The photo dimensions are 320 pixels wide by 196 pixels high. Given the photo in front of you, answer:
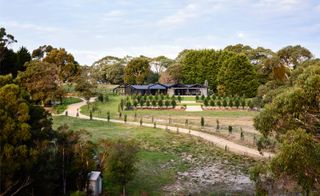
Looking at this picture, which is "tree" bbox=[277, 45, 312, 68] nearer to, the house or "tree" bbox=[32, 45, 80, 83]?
the house

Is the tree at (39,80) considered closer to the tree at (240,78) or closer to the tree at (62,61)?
the tree at (62,61)

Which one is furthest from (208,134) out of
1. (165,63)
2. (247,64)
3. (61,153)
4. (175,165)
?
(165,63)

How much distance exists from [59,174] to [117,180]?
2409mm

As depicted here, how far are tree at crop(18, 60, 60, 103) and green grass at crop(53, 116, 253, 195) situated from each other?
12.7 feet

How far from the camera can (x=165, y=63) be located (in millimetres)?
88562

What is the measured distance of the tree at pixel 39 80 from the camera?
30000mm

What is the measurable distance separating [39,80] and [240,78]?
35946 mm

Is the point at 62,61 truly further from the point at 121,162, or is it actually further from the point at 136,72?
the point at 121,162

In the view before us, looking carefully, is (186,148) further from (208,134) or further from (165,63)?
(165,63)

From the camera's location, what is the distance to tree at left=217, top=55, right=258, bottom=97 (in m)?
57.9

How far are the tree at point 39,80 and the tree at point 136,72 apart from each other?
37.5 meters

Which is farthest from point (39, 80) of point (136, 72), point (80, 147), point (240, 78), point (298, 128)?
point (136, 72)

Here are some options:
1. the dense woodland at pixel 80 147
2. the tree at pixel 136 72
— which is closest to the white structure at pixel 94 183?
the dense woodland at pixel 80 147

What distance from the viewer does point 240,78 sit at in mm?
57906
